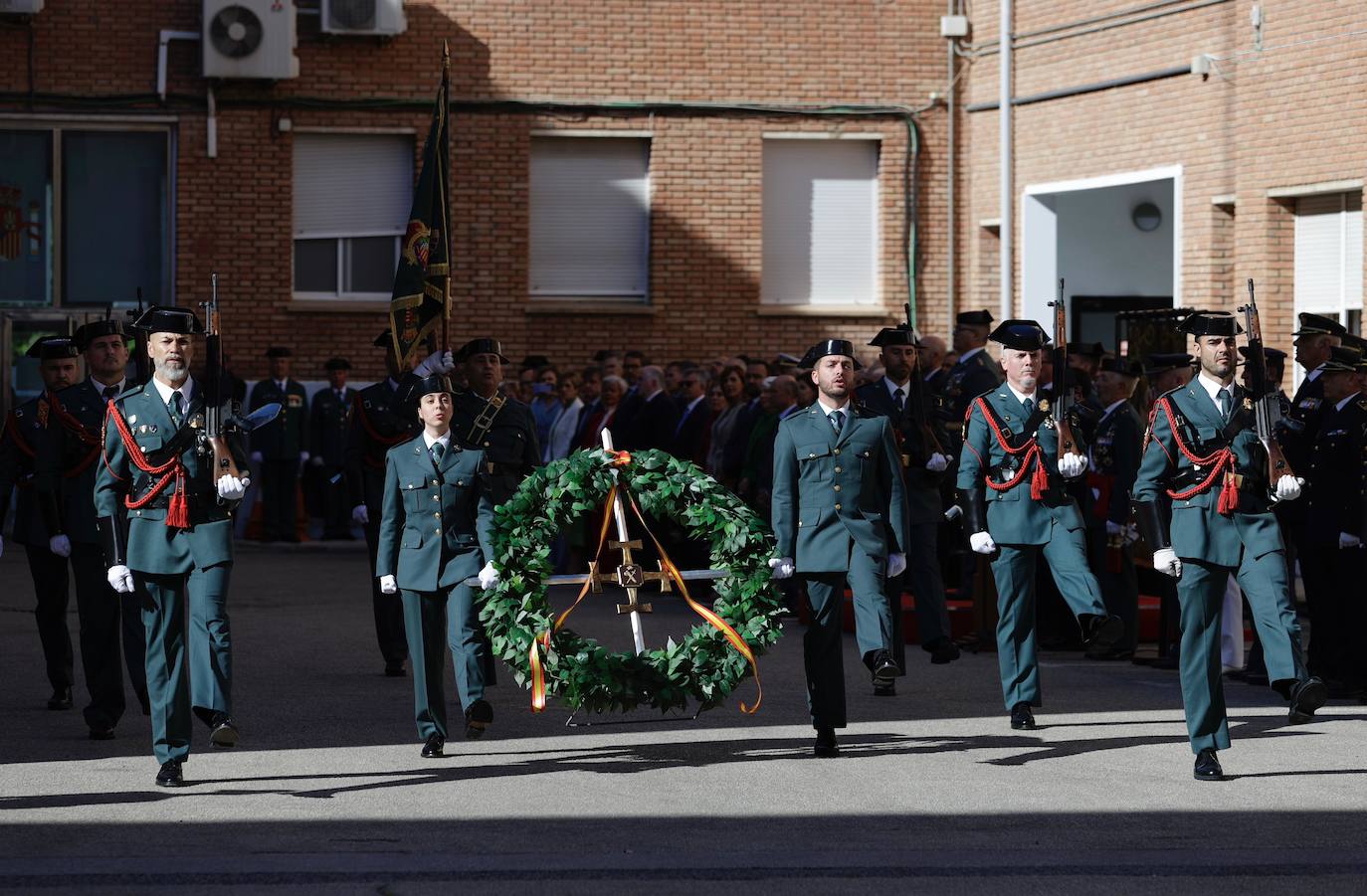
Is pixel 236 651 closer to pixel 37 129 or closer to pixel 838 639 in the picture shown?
pixel 838 639

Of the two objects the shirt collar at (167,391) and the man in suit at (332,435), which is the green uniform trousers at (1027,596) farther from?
the man in suit at (332,435)

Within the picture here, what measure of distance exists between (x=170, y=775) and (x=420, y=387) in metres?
3.38

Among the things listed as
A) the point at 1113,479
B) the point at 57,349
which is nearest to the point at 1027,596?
the point at 1113,479

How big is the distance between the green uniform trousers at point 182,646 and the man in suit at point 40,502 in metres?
2.06

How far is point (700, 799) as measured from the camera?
9359 millimetres

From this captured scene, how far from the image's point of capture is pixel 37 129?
82.4 feet

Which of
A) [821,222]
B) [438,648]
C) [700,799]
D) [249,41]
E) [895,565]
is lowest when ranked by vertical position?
[700,799]

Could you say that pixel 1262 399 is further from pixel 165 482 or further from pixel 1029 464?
pixel 165 482

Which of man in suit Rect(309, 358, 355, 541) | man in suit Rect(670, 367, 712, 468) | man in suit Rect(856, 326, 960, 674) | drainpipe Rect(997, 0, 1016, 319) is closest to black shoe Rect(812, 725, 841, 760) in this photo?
man in suit Rect(856, 326, 960, 674)

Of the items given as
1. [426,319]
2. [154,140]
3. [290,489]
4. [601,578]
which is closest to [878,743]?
[601,578]

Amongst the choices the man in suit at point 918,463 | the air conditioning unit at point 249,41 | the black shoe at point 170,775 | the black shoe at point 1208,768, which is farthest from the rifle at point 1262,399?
the air conditioning unit at point 249,41

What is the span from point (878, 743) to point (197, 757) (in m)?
3.31

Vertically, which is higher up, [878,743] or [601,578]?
[601,578]

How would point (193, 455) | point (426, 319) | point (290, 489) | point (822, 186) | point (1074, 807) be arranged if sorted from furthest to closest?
1. point (822, 186)
2. point (290, 489)
3. point (426, 319)
4. point (193, 455)
5. point (1074, 807)
